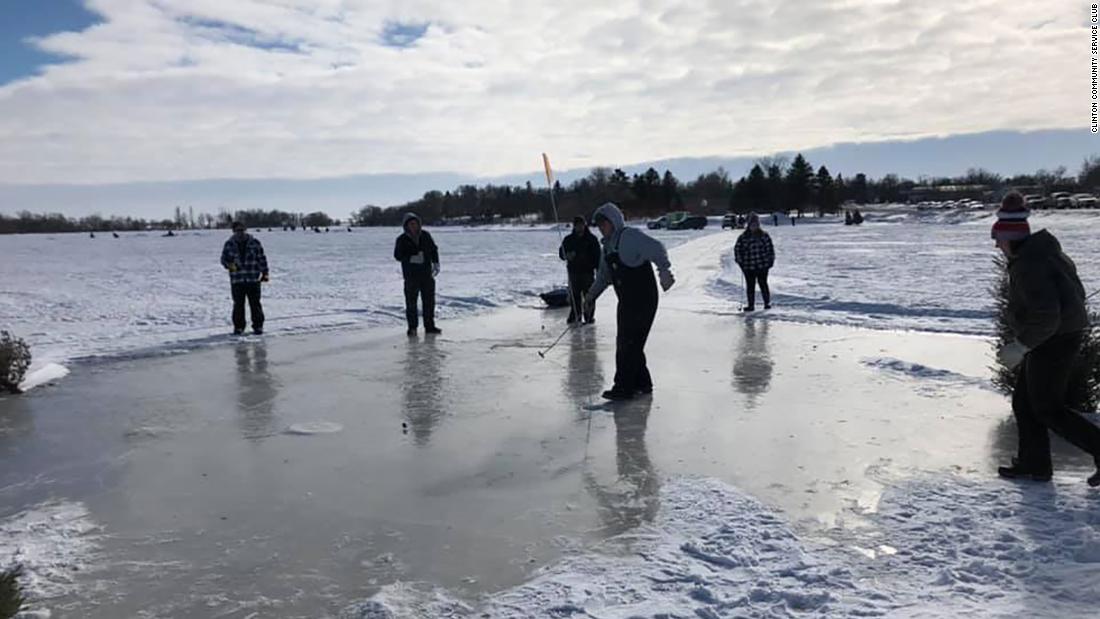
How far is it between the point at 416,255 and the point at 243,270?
259 cm

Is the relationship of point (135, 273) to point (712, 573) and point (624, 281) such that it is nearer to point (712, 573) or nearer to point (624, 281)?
point (624, 281)

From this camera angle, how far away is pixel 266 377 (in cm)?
899

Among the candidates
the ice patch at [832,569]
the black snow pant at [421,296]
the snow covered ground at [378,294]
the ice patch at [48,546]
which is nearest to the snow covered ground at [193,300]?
the snow covered ground at [378,294]

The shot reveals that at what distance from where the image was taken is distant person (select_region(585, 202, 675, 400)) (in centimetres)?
738

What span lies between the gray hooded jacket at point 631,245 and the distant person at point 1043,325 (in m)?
2.97

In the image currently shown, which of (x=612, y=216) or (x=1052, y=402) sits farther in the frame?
(x=612, y=216)

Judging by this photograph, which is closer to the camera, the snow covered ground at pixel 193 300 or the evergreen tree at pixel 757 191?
the snow covered ground at pixel 193 300

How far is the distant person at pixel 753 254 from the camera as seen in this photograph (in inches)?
553

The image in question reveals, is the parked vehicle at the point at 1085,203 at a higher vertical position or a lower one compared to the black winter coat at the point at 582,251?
higher

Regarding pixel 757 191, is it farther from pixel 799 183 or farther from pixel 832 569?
pixel 832 569

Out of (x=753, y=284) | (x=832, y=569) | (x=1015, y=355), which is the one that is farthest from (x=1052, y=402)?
(x=753, y=284)

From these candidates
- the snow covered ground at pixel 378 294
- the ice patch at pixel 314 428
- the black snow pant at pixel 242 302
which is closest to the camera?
the ice patch at pixel 314 428

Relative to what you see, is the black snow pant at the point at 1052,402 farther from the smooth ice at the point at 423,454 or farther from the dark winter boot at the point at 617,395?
the dark winter boot at the point at 617,395

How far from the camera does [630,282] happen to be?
295 inches
